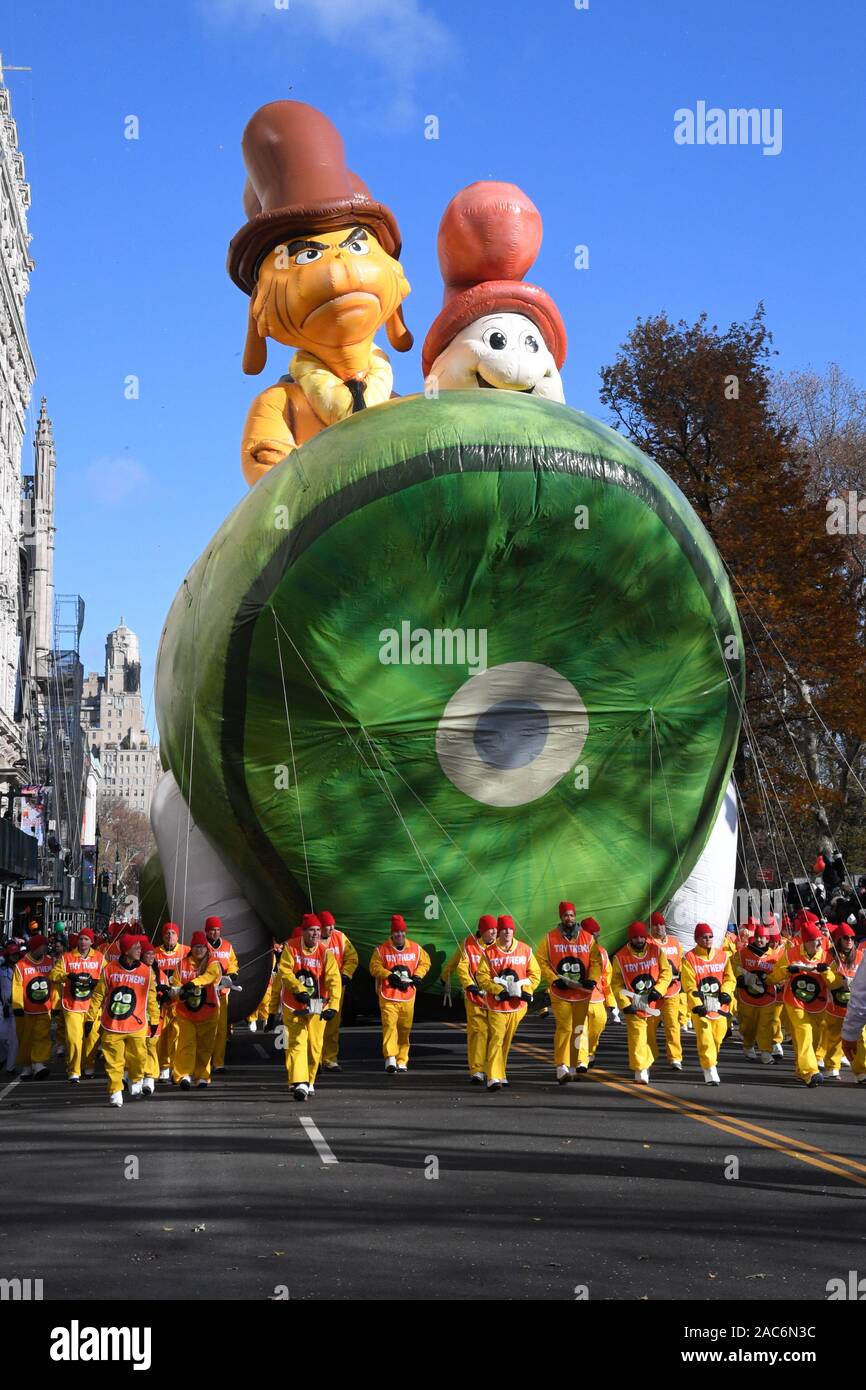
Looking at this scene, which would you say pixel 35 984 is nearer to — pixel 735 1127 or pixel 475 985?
pixel 475 985

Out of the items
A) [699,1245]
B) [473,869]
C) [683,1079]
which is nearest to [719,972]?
[683,1079]

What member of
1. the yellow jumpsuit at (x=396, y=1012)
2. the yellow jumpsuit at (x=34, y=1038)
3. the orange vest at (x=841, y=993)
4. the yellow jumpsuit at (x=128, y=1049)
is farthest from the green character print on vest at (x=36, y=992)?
the orange vest at (x=841, y=993)

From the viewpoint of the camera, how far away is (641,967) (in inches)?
A: 577

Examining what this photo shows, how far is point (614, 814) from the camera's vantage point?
15.1 metres

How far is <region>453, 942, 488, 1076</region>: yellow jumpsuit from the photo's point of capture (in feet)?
45.3

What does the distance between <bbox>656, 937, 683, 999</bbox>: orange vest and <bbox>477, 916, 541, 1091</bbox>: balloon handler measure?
5.34ft

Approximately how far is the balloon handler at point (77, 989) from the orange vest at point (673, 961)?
5624 mm

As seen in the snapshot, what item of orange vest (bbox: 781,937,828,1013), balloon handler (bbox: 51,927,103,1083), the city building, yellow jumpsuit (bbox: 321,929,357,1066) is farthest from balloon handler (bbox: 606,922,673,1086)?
the city building

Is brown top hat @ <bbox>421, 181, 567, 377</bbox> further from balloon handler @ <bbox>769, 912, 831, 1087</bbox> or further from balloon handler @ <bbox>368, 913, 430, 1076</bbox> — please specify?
balloon handler @ <bbox>769, 912, 831, 1087</bbox>

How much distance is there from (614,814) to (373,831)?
93.2 inches

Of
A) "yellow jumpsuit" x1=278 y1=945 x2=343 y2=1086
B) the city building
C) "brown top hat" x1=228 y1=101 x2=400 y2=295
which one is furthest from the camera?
the city building

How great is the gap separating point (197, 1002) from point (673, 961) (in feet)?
14.7

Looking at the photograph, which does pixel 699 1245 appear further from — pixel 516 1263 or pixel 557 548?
pixel 557 548

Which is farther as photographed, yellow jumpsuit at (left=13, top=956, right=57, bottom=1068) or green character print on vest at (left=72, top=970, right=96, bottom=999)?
yellow jumpsuit at (left=13, top=956, right=57, bottom=1068)
